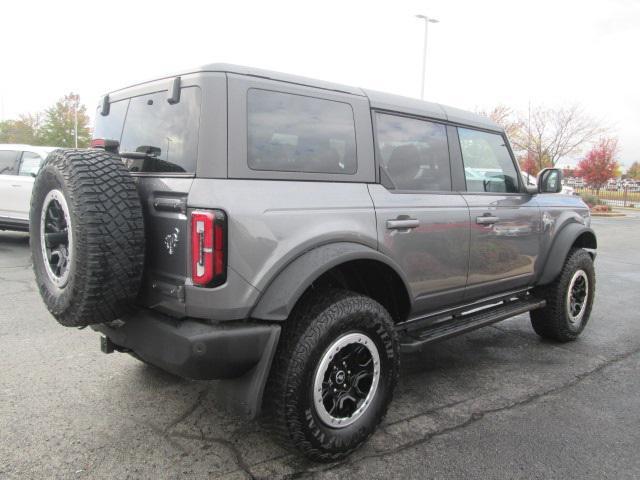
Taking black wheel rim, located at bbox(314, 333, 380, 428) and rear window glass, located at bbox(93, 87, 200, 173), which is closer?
rear window glass, located at bbox(93, 87, 200, 173)

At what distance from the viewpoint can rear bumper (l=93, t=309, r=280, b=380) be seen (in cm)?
228

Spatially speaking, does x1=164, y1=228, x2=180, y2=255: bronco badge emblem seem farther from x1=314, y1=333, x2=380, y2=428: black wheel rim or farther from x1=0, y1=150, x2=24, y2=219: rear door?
x1=0, y1=150, x2=24, y2=219: rear door

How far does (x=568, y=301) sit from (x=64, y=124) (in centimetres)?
4012

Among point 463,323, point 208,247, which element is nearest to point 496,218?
point 463,323

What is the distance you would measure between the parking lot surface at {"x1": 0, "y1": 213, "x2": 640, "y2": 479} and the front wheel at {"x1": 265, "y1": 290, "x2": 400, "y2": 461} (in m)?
0.19

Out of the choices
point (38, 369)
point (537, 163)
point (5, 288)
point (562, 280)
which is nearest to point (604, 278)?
point (562, 280)

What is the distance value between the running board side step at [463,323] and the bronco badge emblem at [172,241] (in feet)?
5.02

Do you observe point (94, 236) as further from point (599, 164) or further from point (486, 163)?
point (599, 164)

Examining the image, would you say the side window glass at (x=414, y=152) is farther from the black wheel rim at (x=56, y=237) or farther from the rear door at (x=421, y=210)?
the black wheel rim at (x=56, y=237)

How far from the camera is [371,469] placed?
2.61 metres

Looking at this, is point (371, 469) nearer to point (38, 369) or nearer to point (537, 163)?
point (38, 369)

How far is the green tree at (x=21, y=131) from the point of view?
3978 cm

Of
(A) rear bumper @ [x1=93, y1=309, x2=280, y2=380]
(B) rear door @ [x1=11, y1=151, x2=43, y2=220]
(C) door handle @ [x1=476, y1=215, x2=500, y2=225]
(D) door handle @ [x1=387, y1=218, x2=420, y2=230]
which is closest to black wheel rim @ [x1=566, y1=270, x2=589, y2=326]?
(C) door handle @ [x1=476, y1=215, x2=500, y2=225]

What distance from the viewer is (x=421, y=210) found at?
3193 millimetres
